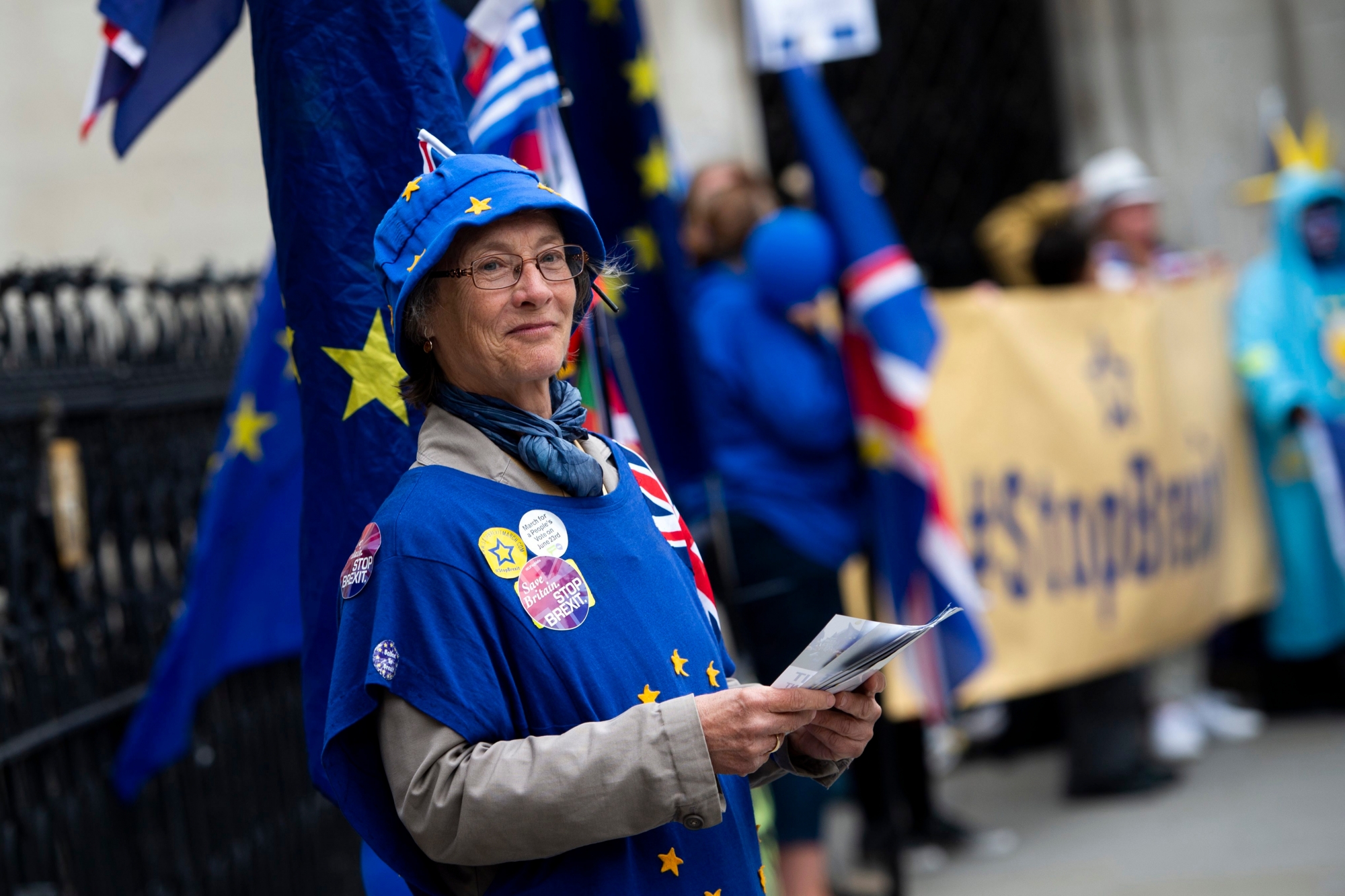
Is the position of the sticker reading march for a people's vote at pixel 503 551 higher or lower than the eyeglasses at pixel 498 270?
Answer: lower

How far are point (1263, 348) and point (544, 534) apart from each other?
570 cm

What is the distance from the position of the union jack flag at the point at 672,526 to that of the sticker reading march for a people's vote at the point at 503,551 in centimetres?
31

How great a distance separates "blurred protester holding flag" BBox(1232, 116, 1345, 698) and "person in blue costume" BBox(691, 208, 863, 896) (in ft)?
9.53

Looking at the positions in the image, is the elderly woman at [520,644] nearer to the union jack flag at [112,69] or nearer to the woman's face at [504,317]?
the woman's face at [504,317]

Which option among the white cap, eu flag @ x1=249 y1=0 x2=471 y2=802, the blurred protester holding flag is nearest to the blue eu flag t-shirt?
eu flag @ x1=249 y1=0 x2=471 y2=802

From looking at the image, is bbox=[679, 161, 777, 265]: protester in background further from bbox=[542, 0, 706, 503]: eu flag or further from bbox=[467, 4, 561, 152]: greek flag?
bbox=[467, 4, 561, 152]: greek flag

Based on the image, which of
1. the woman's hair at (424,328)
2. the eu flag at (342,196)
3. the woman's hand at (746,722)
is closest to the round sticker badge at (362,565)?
the woman's hair at (424,328)

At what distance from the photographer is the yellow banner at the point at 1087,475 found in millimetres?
5797

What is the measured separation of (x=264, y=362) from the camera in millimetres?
3514

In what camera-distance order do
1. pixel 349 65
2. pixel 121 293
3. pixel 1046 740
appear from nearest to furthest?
pixel 349 65, pixel 121 293, pixel 1046 740

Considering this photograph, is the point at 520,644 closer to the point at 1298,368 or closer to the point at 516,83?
the point at 516,83

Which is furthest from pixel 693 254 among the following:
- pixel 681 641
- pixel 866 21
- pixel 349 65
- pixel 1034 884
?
pixel 681 641

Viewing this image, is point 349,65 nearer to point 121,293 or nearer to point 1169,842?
point 121,293

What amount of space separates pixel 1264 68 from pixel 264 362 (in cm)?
701
